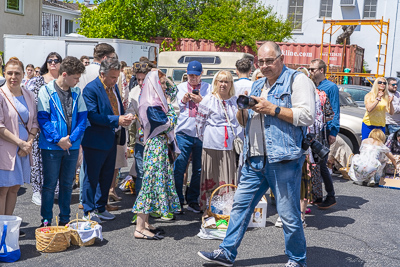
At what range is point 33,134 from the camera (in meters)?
5.17

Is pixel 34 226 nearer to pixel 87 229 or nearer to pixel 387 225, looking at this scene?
pixel 87 229

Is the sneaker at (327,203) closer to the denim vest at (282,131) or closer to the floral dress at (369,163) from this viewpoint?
the floral dress at (369,163)

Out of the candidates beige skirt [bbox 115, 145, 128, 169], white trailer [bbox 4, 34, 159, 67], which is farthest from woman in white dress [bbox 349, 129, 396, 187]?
white trailer [bbox 4, 34, 159, 67]

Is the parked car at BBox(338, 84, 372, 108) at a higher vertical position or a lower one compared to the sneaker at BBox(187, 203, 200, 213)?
higher

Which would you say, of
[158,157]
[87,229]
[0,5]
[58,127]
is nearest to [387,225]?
[158,157]

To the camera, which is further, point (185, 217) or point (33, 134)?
point (185, 217)

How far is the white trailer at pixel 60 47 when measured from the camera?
50.1ft

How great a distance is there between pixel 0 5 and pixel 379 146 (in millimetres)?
20764

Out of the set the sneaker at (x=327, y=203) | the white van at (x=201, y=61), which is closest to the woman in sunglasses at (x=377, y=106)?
the sneaker at (x=327, y=203)

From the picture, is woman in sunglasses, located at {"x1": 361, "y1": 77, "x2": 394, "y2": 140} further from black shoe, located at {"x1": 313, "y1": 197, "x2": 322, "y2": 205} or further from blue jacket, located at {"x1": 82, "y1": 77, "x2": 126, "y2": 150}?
blue jacket, located at {"x1": 82, "y1": 77, "x2": 126, "y2": 150}

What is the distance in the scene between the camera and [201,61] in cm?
1797

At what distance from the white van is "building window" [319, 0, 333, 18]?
1499cm

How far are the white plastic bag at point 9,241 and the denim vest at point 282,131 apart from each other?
2.46 metres

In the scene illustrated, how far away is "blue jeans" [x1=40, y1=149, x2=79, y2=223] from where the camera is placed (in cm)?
517
